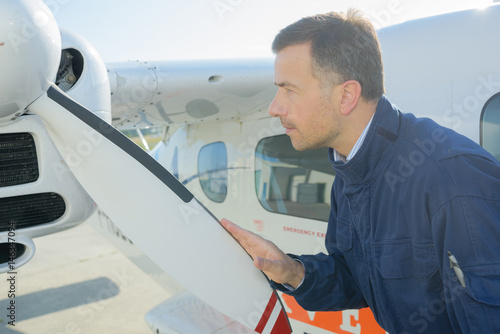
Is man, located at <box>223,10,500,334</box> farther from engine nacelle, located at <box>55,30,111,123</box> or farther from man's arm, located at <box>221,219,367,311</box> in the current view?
engine nacelle, located at <box>55,30,111,123</box>

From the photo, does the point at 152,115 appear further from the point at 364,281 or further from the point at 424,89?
the point at 364,281

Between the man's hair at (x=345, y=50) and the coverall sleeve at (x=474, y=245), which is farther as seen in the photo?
the man's hair at (x=345, y=50)

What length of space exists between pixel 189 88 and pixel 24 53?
1758 mm

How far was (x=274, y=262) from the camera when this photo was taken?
5.38ft

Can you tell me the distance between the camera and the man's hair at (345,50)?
1504mm

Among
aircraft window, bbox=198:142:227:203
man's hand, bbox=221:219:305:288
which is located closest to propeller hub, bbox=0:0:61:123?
man's hand, bbox=221:219:305:288

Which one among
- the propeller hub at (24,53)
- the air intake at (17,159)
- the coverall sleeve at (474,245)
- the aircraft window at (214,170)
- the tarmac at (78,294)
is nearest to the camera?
the coverall sleeve at (474,245)

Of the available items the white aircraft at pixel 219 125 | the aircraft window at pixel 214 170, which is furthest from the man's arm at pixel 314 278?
the aircraft window at pixel 214 170

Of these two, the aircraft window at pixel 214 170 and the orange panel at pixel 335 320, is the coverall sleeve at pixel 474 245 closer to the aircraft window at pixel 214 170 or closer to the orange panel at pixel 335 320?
the orange panel at pixel 335 320

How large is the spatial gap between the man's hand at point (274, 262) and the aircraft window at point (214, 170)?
2.34m

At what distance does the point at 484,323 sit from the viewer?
1.08m

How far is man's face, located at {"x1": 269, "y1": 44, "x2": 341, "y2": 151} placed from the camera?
5.04 feet

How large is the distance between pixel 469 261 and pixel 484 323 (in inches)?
6.5

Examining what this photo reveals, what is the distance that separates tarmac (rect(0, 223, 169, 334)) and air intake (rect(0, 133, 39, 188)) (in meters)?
3.30
